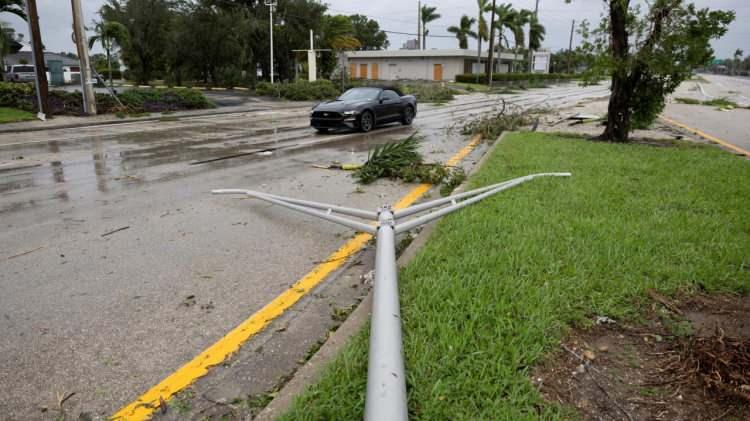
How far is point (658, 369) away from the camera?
2.71 metres

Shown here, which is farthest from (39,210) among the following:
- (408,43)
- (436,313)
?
(408,43)

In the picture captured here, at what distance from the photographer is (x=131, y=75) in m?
52.7

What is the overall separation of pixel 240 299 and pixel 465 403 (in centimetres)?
208

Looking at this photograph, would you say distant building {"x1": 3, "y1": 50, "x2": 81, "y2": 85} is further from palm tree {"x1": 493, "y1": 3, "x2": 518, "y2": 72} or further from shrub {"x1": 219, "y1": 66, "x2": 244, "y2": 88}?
palm tree {"x1": 493, "y1": 3, "x2": 518, "y2": 72}

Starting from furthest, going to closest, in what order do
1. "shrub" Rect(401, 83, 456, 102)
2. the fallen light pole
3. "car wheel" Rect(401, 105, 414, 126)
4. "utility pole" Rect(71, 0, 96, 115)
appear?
"shrub" Rect(401, 83, 456, 102) → "utility pole" Rect(71, 0, 96, 115) → "car wheel" Rect(401, 105, 414, 126) → the fallen light pole

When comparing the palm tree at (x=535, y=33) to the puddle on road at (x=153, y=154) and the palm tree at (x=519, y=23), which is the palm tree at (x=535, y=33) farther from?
the puddle on road at (x=153, y=154)

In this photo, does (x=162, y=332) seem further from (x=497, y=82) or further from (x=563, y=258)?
(x=497, y=82)

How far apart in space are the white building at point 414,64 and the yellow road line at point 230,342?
60634mm

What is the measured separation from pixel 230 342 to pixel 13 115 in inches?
758

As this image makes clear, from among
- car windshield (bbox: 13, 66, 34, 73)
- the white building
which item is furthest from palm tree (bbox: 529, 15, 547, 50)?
car windshield (bbox: 13, 66, 34, 73)

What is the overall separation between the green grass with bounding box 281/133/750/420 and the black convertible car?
8458 mm

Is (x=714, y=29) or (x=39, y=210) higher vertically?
(x=714, y=29)

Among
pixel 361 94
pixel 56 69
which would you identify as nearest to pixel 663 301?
pixel 361 94

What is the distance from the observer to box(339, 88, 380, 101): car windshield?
1612 centimetres
